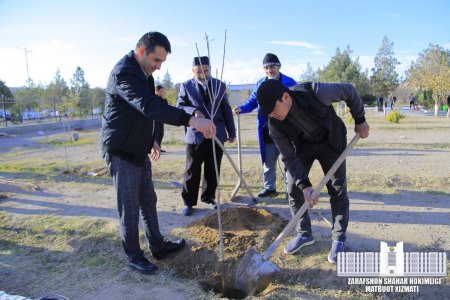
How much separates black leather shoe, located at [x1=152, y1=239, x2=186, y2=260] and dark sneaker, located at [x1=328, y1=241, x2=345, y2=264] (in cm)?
151

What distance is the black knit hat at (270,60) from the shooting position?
4.74 meters

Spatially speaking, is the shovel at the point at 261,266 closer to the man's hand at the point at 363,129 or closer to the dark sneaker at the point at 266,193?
the man's hand at the point at 363,129

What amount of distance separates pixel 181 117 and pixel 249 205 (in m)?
2.51

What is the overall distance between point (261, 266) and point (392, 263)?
1216mm

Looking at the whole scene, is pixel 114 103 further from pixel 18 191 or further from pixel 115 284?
pixel 18 191

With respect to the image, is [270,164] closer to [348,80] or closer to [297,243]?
[297,243]

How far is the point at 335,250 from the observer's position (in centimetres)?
331

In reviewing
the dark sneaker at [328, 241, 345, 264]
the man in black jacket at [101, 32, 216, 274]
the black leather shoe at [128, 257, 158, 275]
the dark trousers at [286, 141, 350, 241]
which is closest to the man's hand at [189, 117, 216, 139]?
the man in black jacket at [101, 32, 216, 274]

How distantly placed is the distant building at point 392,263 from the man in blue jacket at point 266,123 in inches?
80.4

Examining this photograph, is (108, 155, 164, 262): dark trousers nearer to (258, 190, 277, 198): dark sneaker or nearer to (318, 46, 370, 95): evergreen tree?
(258, 190, 277, 198): dark sneaker

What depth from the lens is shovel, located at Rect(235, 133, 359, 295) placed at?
120 inches

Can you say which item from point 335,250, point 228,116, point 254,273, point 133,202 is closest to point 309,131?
point 335,250

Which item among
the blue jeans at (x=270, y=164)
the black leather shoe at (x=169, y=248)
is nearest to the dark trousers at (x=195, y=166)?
the blue jeans at (x=270, y=164)

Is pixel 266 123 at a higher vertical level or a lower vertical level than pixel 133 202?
higher
